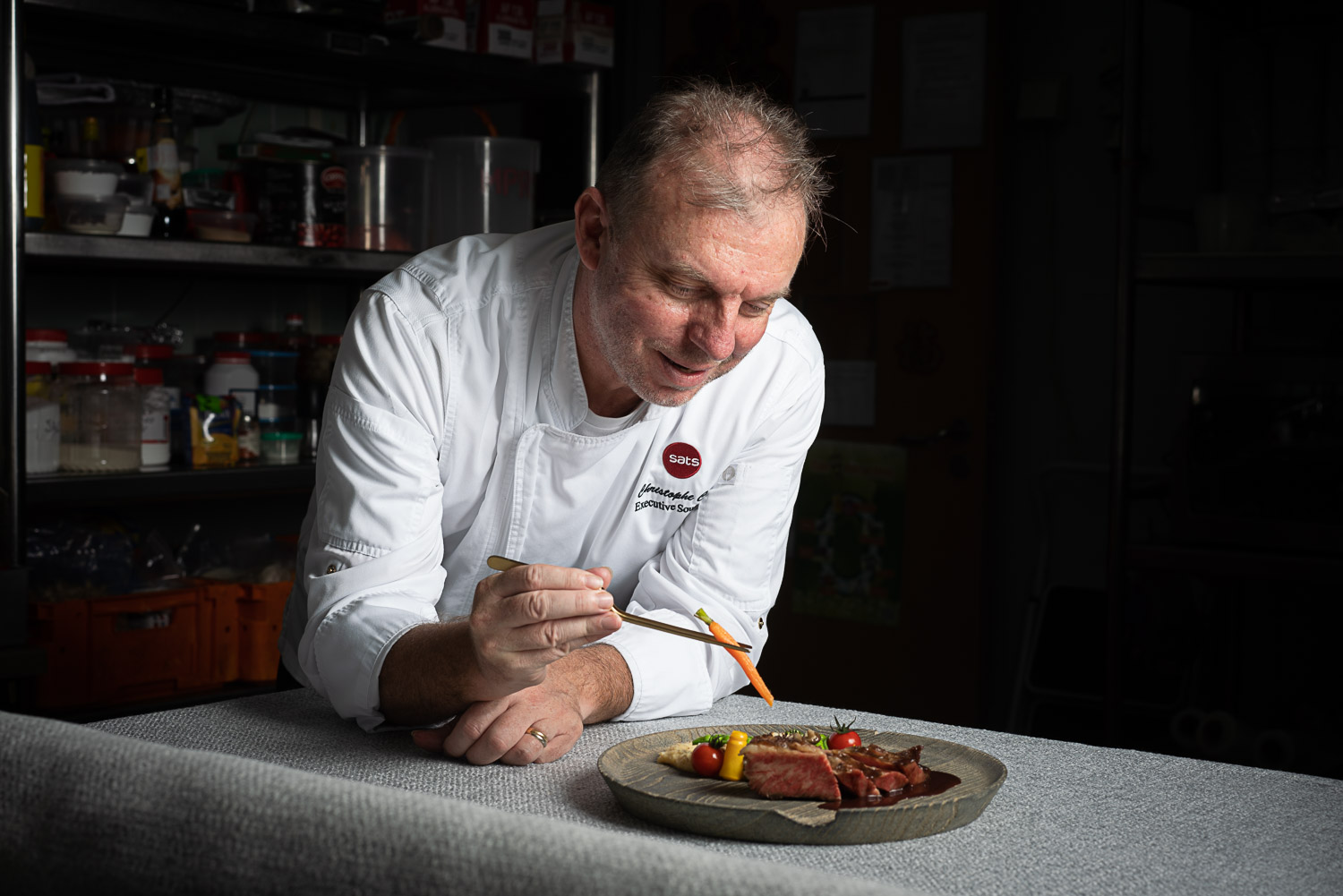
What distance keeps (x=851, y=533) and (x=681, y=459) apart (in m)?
1.95

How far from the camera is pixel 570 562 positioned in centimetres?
151

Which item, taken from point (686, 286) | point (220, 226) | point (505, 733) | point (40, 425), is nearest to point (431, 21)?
point (220, 226)

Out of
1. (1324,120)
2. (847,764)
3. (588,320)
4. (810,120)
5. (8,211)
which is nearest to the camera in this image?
(847,764)

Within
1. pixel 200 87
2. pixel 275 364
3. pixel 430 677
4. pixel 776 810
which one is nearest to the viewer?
pixel 776 810

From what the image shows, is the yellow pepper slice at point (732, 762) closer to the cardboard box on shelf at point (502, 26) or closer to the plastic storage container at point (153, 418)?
the plastic storage container at point (153, 418)

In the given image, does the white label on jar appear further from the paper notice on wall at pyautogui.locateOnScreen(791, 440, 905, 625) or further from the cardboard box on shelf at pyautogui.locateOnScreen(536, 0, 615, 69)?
the paper notice on wall at pyautogui.locateOnScreen(791, 440, 905, 625)

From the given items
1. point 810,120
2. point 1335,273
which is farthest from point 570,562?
point 810,120

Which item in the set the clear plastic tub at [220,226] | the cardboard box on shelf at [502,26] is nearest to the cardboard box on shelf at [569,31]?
the cardboard box on shelf at [502,26]

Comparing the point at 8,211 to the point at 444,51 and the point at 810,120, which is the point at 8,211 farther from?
the point at 810,120

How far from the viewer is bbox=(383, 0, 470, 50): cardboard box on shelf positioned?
2516 mm

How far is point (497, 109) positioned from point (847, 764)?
291 centimetres

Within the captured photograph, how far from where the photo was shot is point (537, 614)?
37.7 inches

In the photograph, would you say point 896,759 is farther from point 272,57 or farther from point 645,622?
point 272,57

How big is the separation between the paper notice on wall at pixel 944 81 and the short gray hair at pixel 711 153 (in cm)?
199
